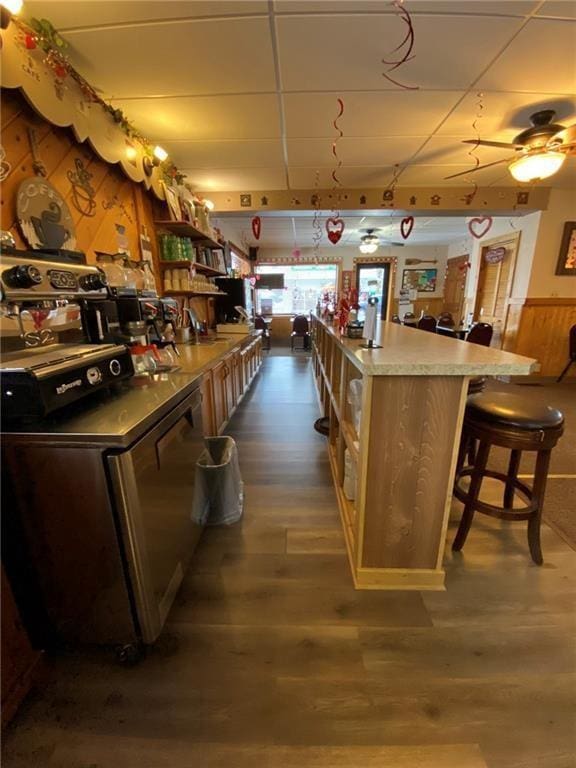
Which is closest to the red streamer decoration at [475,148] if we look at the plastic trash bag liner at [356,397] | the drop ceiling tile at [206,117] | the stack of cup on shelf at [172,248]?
the drop ceiling tile at [206,117]

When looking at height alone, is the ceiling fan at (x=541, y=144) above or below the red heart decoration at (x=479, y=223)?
above

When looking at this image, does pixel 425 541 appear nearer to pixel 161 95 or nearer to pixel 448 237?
pixel 161 95

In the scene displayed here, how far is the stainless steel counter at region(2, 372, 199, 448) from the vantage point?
0.91 m

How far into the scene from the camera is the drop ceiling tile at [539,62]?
1623 millimetres

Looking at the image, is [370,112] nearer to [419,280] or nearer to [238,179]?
[238,179]

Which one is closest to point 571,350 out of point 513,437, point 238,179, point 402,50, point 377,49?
point 513,437

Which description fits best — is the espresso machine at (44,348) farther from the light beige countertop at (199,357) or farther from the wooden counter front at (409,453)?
the wooden counter front at (409,453)

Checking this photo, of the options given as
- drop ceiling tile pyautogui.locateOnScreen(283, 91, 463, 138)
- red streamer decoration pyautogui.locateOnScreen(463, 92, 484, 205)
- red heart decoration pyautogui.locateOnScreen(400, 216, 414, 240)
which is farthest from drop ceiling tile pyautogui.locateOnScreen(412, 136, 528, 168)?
red heart decoration pyautogui.locateOnScreen(400, 216, 414, 240)

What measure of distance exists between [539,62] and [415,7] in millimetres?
983

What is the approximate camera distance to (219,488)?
1.84 metres

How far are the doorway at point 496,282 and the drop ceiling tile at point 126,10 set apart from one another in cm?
504

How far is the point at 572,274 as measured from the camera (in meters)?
4.45

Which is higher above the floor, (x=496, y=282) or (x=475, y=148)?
(x=475, y=148)

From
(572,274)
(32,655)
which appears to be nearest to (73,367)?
(32,655)
